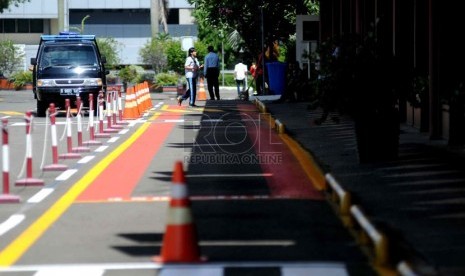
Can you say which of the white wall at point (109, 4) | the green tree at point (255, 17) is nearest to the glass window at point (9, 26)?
the white wall at point (109, 4)

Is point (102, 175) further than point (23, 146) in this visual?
No

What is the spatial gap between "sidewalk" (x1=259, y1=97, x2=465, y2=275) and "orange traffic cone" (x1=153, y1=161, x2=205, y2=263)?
1545 mm

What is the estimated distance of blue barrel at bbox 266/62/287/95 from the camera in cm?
4247

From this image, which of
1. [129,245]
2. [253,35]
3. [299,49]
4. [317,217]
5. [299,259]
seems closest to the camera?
[299,259]

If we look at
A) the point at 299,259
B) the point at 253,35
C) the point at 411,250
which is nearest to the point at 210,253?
the point at 299,259

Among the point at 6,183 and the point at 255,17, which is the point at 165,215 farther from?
the point at 255,17

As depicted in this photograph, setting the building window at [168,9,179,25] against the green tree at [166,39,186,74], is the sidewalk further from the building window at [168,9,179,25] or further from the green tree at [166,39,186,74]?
the building window at [168,9,179,25]

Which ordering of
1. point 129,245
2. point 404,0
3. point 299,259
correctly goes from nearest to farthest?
point 299,259, point 129,245, point 404,0

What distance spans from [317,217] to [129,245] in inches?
93.4

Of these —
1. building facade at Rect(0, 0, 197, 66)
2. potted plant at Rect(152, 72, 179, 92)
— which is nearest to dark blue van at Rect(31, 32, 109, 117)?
potted plant at Rect(152, 72, 179, 92)

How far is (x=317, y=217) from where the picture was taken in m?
12.3

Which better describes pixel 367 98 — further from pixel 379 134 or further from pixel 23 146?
pixel 23 146

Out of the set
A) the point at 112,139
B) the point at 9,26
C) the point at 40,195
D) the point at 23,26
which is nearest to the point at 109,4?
the point at 23,26

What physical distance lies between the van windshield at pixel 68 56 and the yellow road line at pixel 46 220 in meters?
15.9
